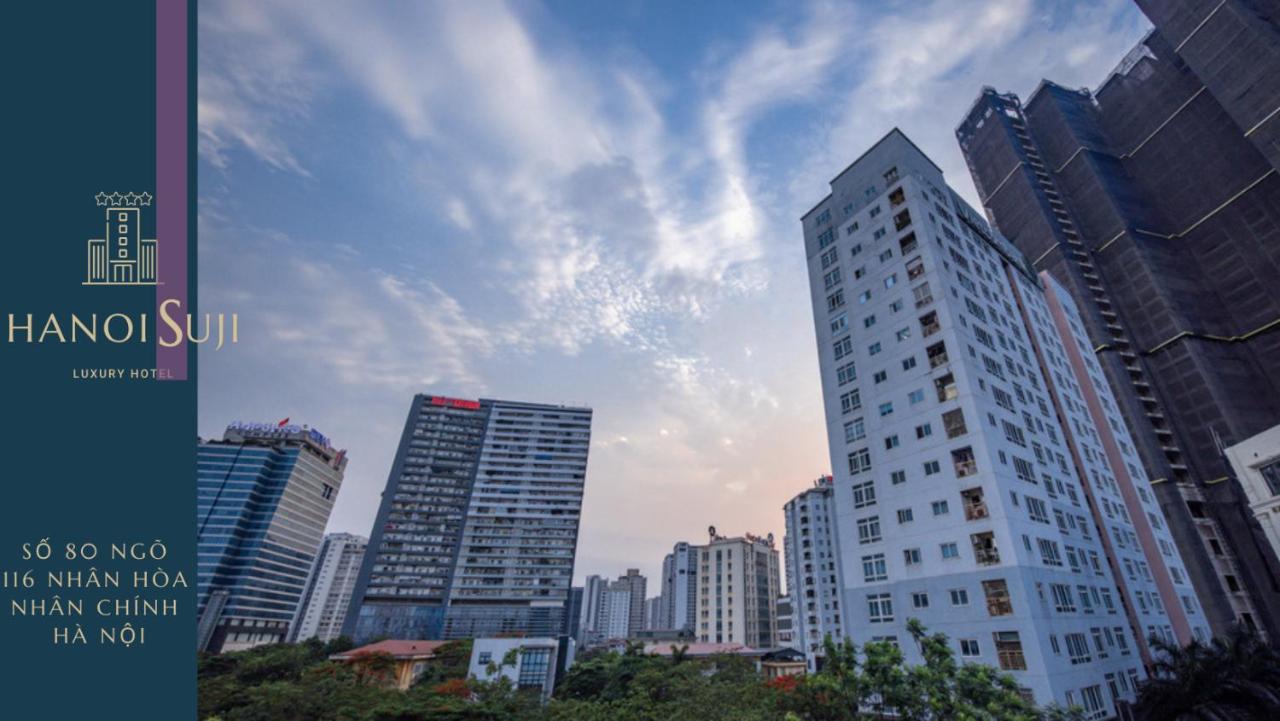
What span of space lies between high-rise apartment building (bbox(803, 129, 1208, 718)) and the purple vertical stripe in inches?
1401

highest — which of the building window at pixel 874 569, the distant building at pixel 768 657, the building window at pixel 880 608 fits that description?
the building window at pixel 874 569

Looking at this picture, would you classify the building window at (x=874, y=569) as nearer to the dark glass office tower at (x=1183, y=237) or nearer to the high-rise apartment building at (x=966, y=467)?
the high-rise apartment building at (x=966, y=467)

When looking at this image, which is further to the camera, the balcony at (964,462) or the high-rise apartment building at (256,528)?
the high-rise apartment building at (256,528)

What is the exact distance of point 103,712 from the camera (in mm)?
11008

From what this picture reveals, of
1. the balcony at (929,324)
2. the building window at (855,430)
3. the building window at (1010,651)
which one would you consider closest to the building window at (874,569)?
the building window at (1010,651)

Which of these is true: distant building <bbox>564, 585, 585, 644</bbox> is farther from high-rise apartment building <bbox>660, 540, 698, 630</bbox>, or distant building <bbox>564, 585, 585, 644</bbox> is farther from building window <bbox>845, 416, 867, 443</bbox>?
building window <bbox>845, 416, 867, 443</bbox>

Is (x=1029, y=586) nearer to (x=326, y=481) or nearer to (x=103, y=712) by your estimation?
(x=103, y=712)

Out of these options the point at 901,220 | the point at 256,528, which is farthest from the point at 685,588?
the point at 901,220

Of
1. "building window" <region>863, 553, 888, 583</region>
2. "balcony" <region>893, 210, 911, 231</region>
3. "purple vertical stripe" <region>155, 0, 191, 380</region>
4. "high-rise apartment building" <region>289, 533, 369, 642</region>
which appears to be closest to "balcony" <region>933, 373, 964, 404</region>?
"building window" <region>863, 553, 888, 583</region>

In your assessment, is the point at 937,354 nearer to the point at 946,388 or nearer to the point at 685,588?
the point at 946,388

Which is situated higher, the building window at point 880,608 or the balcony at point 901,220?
the balcony at point 901,220

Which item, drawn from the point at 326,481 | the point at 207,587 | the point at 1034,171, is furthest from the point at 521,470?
the point at 1034,171

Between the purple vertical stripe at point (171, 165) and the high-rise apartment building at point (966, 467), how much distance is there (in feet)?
117

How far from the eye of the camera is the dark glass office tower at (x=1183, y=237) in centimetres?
5875
